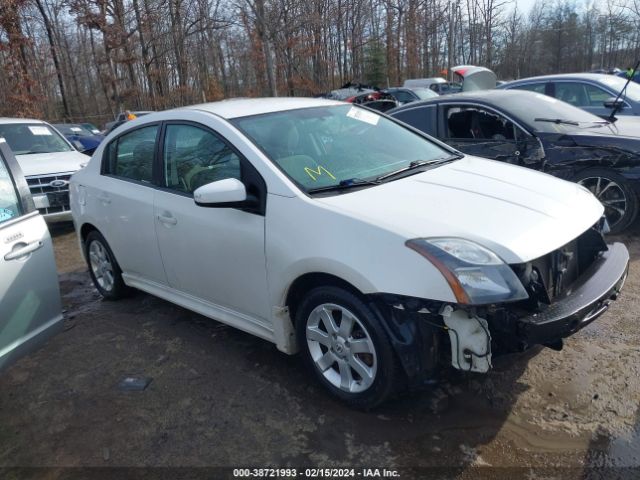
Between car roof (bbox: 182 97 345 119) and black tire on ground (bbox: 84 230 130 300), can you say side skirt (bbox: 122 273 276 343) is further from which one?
car roof (bbox: 182 97 345 119)

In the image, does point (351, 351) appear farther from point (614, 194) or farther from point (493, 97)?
point (493, 97)

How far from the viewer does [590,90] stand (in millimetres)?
7836

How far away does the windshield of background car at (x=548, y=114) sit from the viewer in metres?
5.66

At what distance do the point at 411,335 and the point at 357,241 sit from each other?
532 millimetres

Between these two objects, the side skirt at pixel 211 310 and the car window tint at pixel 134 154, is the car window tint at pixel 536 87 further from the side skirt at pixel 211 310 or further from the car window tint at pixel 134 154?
the side skirt at pixel 211 310

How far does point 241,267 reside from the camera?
3.19m

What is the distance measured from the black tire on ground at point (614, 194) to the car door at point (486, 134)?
58cm

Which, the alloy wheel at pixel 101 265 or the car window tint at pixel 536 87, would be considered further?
the car window tint at pixel 536 87

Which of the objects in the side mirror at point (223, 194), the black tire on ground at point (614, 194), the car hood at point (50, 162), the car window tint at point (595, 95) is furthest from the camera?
the car window tint at point (595, 95)

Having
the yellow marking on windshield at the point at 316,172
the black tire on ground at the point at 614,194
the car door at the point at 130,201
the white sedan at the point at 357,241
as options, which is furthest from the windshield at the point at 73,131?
the yellow marking on windshield at the point at 316,172

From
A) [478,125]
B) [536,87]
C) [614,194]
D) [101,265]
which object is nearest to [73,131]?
[101,265]

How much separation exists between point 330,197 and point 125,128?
2392 mm

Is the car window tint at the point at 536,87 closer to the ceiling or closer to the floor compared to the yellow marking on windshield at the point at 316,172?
closer to the ceiling

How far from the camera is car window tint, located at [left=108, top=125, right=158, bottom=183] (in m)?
4.01
